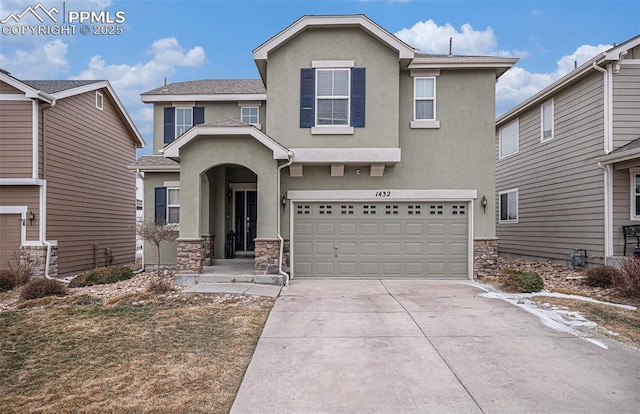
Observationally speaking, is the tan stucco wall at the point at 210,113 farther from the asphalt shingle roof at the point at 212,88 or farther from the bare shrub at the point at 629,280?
the bare shrub at the point at 629,280

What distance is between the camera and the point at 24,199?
41.8ft

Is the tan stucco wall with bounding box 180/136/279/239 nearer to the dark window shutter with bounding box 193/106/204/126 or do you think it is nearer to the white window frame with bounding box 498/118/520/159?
the dark window shutter with bounding box 193/106/204/126

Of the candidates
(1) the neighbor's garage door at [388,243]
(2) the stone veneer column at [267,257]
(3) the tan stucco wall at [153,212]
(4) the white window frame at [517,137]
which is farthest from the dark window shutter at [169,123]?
(4) the white window frame at [517,137]

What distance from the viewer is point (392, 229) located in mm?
12328

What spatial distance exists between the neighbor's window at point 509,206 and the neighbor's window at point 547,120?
3.01 meters

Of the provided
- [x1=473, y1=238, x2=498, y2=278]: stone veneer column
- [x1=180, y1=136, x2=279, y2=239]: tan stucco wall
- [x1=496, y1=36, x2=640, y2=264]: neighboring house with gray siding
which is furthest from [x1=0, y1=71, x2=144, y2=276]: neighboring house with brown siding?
[x1=496, y1=36, x2=640, y2=264]: neighboring house with gray siding

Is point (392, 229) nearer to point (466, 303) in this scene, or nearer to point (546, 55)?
point (466, 303)

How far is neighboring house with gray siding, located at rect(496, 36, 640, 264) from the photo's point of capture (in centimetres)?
1240

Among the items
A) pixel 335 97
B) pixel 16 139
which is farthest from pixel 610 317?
pixel 16 139

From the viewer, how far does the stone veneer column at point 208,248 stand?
12.3 m

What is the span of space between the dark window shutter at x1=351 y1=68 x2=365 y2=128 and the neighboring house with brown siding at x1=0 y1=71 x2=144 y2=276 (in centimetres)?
897

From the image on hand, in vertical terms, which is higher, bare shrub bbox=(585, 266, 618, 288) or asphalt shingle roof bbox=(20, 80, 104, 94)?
asphalt shingle roof bbox=(20, 80, 104, 94)

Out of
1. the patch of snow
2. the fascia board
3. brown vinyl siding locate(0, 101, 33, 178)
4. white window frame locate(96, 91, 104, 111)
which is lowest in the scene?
the patch of snow

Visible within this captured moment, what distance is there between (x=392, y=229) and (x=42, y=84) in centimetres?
1254
